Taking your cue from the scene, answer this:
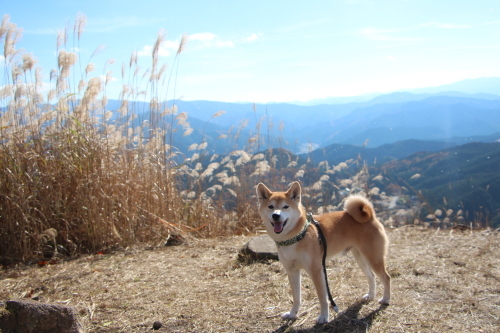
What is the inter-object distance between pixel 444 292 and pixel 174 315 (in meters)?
2.67

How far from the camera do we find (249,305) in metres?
3.48

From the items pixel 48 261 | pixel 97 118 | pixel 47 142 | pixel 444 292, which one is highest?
pixel 97 118

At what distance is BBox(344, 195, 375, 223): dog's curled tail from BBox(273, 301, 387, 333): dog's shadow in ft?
2.67

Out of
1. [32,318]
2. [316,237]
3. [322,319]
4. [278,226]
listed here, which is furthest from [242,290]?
[32,318]

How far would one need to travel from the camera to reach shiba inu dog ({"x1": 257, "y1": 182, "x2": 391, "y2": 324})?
3002 millimetres

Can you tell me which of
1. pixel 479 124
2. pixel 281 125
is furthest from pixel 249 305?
pixel 479 124

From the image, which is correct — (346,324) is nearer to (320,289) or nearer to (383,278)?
(320,289)

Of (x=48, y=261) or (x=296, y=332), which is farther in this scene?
(x=48, y=261)

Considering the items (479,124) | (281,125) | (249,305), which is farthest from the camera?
(479,124)

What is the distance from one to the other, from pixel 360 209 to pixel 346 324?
1.00 m

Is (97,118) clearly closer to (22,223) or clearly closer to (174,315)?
(22,223)

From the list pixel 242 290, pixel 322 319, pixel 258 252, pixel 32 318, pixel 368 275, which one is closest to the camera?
pixel 32 318

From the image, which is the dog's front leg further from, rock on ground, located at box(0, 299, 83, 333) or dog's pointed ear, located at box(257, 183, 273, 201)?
rock on ground, located at box(0, 299, 83, 333)

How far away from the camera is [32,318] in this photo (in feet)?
8.38
